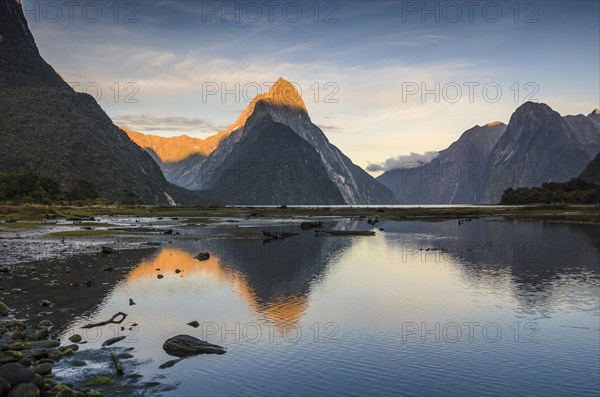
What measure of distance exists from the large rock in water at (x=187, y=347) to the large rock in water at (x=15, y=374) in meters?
7.17

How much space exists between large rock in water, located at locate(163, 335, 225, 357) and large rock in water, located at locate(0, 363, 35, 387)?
717 cm

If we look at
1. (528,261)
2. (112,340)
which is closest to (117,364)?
(112,340)

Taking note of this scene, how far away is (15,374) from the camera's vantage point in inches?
684

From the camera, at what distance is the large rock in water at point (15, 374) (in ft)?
56.4

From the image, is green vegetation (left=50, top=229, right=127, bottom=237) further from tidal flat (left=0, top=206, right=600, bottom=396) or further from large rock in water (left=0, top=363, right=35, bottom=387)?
large rock in water (left=0, top=363, right=35, bottom=387)

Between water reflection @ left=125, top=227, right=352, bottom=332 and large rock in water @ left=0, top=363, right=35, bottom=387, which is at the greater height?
large rock in water @ left=0, top=363, right=35, bottom=387

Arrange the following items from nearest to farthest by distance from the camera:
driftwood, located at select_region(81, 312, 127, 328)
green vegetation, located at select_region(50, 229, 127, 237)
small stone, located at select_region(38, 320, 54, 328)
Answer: small stone, located at select_region(38, 320, 54, 328) < driftwood, located at select_region(81, 312, 127, 328) < green vegetation, located at select_region(50, 229, 127, 237)

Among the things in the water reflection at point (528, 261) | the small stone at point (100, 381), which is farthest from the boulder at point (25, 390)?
the water reflection at point (528, 261)

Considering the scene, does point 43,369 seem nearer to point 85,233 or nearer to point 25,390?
point 25,390

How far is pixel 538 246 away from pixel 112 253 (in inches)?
2451

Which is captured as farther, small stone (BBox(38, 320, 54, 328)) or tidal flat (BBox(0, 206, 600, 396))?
small stone (BBox(38, 320, 54, 328))

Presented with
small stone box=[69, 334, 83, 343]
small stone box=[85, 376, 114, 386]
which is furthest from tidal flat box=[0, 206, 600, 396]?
small stone box=[69, 334, 83, 343]

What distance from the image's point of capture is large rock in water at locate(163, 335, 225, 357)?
2380 cm

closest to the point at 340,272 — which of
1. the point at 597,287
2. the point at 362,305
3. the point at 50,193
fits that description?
the point at 362,305
